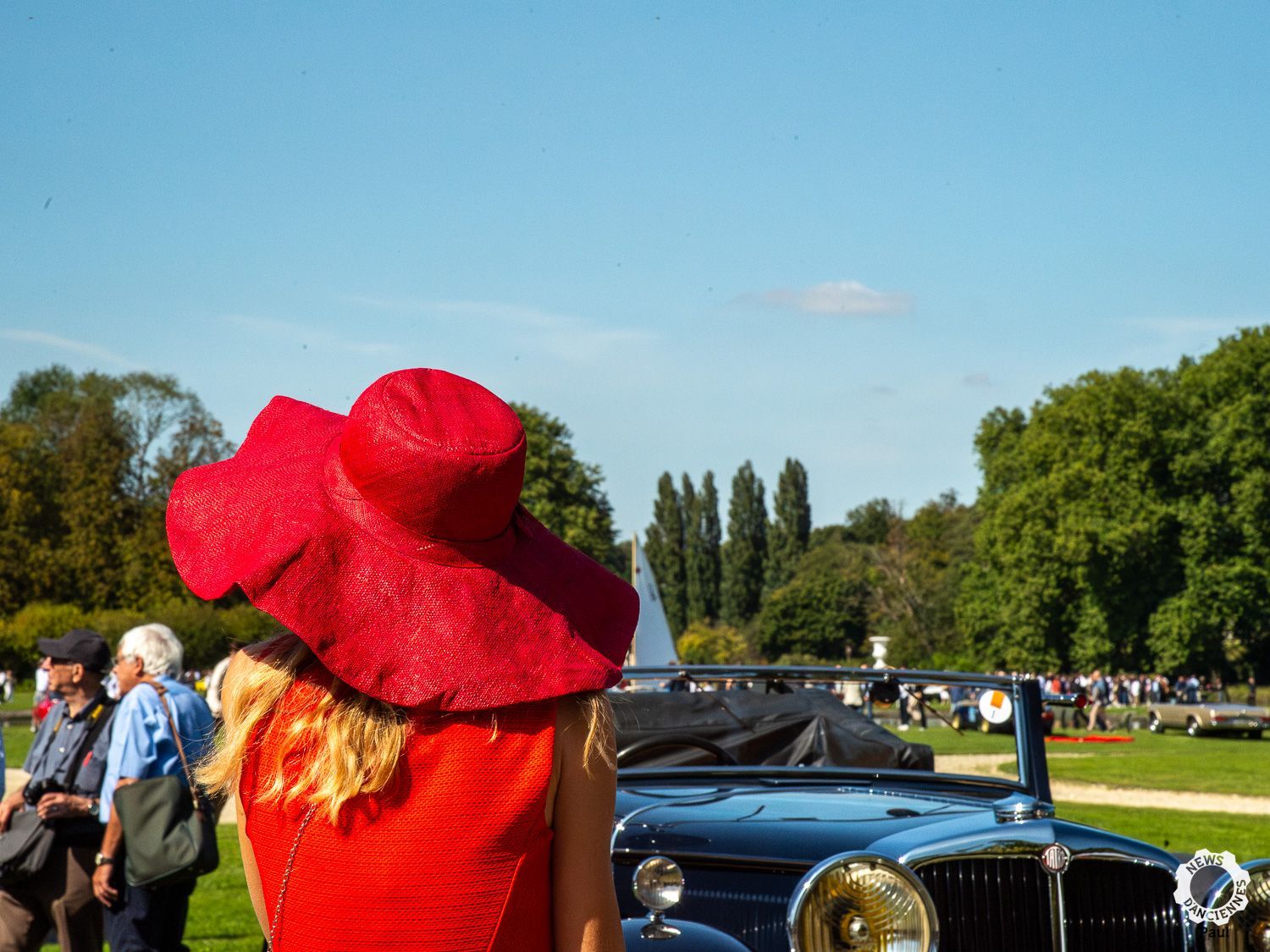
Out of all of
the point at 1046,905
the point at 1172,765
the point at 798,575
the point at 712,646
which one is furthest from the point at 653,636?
the point at 798,575

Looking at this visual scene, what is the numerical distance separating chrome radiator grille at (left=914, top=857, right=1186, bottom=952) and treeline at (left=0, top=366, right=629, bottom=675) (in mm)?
51123

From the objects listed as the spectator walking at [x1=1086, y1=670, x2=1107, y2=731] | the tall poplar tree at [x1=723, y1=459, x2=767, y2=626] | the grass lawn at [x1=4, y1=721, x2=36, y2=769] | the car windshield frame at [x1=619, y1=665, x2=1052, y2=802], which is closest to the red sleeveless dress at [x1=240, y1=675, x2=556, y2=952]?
the car windshield frame at [x1=619, y1=665, x2=1052, y2=802]

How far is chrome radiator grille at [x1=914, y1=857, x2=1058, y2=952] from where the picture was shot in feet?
13.8

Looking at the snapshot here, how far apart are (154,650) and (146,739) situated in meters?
0.49

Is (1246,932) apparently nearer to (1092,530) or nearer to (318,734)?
(318,734)

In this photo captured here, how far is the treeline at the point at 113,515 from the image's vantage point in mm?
56031

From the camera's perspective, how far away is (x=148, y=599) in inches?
2395

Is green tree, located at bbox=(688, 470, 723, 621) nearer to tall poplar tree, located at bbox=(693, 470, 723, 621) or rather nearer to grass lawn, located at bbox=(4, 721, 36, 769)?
tall poplar tree, located at bbox=(693, 470, 723, 621)

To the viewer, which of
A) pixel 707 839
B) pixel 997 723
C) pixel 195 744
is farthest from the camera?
pixel 195 744

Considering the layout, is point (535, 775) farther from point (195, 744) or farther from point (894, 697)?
point (195, 744)

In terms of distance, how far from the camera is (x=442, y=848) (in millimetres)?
1754

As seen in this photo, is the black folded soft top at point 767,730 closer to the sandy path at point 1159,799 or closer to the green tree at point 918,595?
the sandy path at point 1159,799

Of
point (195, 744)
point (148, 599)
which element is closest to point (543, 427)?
point (148, 599)

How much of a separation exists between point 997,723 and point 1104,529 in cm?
5429
